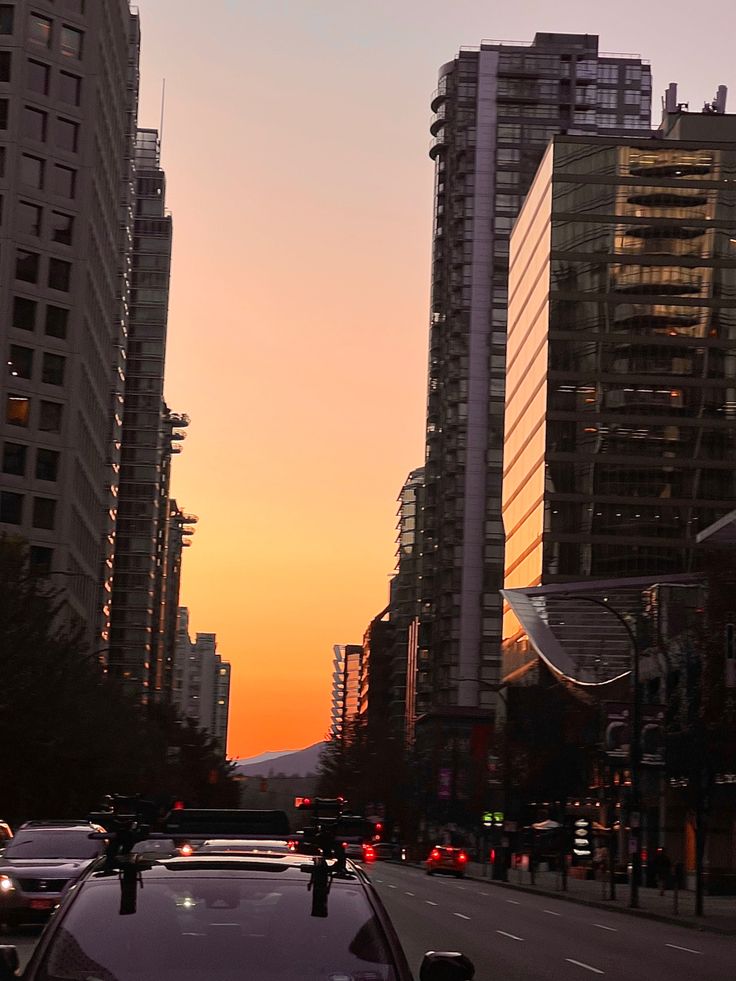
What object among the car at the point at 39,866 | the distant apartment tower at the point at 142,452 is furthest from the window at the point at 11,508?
the distant apartment tower at the point at 142,452

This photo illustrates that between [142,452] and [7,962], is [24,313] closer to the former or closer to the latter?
[142,452]

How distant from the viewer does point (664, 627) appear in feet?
257

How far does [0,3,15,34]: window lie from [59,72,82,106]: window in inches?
151

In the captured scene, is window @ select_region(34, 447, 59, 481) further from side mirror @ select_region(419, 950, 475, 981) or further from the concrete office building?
side mirror @ select_region(419, 950, 475, 981)

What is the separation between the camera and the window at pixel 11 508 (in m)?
96.4

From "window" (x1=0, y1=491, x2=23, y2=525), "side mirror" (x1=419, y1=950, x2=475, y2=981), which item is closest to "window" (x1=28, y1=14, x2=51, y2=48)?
"window" (x1=0, y1=491, x2=23, y2=525)

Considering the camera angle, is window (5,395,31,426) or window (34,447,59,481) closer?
window (5,395,31,426)

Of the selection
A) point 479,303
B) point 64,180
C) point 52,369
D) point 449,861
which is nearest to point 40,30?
point 64,180

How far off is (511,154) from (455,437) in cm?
3134

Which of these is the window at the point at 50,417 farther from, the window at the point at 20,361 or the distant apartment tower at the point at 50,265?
the window at the point at 20,361

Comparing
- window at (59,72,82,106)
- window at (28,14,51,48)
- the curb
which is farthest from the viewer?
window at (59,72,82,106)

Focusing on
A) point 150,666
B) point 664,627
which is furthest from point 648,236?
point 150,666

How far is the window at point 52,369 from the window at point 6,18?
60.5ft

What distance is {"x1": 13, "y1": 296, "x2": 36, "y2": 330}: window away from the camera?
325 ft
